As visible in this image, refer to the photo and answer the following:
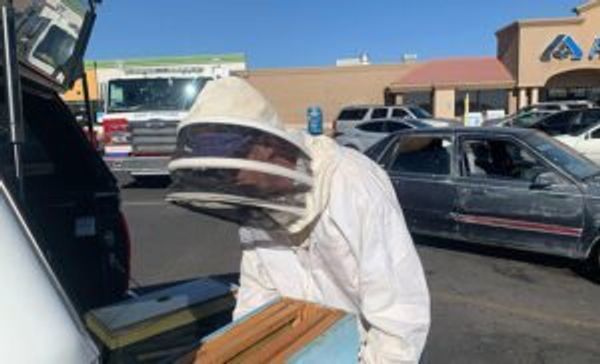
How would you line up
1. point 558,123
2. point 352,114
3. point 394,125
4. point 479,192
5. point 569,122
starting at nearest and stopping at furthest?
point 479,192
point 569,122
point 558,123
point 394,125
point 352,114

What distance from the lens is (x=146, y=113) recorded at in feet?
53.4

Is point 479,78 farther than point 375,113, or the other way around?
point 479,78

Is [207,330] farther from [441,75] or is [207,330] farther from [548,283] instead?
[441,75]

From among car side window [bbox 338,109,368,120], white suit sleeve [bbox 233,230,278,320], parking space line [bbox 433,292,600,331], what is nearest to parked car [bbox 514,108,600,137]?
car side window [bbox 338,109,368,120]

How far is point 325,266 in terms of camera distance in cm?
229

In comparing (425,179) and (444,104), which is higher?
(444,104)

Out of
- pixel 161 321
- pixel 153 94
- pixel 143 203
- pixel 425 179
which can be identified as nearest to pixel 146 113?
pixel 153 94

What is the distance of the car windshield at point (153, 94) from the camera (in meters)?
16.3

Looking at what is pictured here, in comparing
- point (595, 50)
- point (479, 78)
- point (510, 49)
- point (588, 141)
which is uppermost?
point (510, 49)

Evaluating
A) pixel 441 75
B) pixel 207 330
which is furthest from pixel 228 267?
pixel 441 75

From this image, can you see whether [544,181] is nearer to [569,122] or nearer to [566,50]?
[569,122]

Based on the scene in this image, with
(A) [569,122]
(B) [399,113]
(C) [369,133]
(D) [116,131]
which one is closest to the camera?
(D) [116,131]

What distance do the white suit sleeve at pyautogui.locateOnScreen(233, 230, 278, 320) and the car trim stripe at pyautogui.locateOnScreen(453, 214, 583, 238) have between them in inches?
213

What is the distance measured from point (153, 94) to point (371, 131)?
7.66 metres
